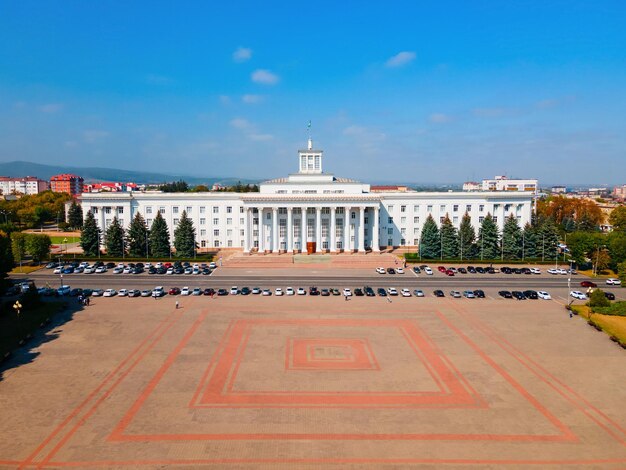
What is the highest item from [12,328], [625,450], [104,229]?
[104,229]

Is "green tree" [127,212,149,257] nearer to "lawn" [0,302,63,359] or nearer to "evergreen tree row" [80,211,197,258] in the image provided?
"evergreen tree row" [80,211,197,258]

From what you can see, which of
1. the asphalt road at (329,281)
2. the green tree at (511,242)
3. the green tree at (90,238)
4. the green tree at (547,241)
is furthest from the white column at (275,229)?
the green tree at (547,241)

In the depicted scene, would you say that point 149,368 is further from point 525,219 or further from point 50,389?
point 525,219

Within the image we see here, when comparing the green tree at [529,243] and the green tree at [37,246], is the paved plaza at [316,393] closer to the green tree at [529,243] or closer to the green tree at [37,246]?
the green tree at [37,246]

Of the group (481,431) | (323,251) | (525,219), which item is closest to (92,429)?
(481,431)

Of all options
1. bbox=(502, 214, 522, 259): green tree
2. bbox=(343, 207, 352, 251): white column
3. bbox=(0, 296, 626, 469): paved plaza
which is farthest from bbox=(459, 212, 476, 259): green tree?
bbox=(0, 296, 626, 469): paved plaza

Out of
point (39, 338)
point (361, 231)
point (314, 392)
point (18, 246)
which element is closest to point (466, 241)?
point (361, 231)
